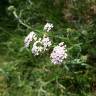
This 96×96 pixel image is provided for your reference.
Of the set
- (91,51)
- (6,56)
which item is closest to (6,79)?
(6,56)

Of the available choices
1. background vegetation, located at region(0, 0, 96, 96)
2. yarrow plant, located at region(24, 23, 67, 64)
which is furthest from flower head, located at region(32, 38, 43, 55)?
background vegetation, located at region(0, 0, 96, 96)

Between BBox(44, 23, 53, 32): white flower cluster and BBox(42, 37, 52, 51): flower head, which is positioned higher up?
BBox(44, 23, 53, 32): white flower cluster

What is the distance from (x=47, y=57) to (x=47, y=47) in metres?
0.11

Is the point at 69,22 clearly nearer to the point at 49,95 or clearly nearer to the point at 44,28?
the point at 44,28

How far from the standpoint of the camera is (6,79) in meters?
2.92

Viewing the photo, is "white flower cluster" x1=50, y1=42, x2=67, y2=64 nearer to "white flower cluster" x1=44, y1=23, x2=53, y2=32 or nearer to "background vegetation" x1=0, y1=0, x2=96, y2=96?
"background vegetation" x1=0, y1=0, x2=96, y2=96

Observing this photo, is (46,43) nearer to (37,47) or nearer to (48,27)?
(37,47)

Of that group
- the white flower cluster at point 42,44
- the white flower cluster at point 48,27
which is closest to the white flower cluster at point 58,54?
the white flower cluster at point 42,44

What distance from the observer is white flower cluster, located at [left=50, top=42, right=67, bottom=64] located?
8.49 feet

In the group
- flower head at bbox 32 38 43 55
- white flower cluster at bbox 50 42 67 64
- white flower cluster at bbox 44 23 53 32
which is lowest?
white flower cluster at bbox 50 42 67 64

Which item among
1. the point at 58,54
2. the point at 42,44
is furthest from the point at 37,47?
the point at 58,54

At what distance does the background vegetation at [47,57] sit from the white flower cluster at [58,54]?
2.9 inches

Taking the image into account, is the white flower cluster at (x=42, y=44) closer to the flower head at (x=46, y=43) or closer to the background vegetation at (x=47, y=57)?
the flower head at (x=46, y=43)

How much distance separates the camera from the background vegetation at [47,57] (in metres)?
2.69
